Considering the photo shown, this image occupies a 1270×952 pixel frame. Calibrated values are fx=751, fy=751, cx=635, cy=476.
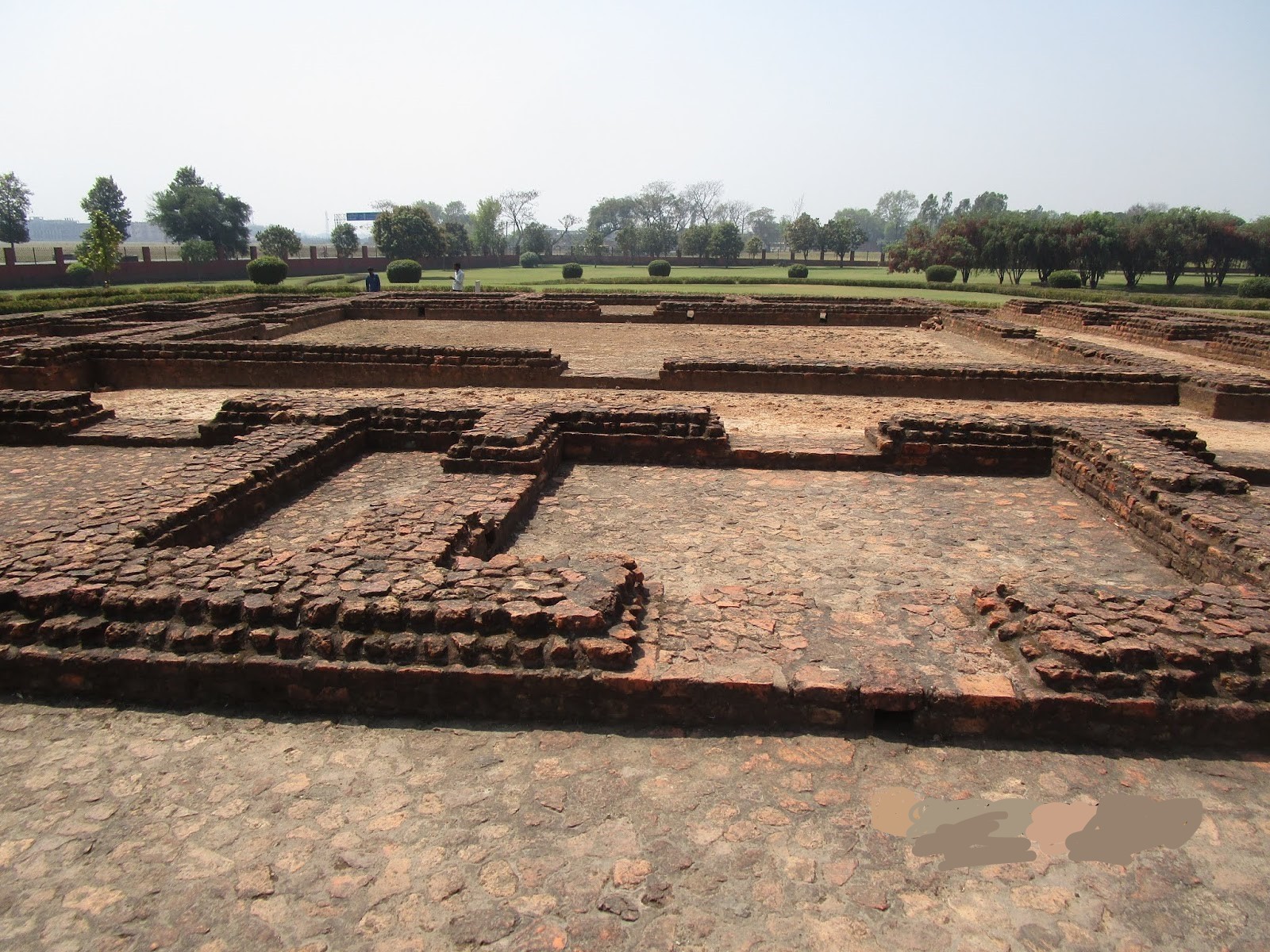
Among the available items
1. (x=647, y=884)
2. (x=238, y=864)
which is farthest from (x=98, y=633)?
(x=647, y=884)

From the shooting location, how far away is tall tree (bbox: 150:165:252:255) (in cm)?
5131

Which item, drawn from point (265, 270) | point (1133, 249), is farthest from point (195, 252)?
point (1133, 249)

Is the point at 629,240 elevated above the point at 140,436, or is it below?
above

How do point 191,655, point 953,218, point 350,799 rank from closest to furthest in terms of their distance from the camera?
point 350,799 → point 191,655 → point 953,218

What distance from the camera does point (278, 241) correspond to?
4919 cm

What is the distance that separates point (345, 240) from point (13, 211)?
2419 cm

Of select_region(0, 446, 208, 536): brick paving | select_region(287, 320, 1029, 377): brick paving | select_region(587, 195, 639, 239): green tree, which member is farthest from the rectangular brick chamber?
select_region(587, 195, 639, 239): green tree

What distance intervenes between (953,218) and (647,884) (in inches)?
1858

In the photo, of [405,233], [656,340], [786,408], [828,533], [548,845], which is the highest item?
[405,233]

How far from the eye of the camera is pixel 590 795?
2.63 meters

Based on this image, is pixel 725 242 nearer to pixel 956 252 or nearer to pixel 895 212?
pixel 956 252

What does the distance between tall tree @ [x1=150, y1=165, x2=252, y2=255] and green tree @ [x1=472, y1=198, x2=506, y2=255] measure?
24935 millimetres

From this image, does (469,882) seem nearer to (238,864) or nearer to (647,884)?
(647,884)

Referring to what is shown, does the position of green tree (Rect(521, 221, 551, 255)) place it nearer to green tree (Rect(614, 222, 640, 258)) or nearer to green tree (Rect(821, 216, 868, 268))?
green tree (Rect(614, 222, 640, 258))
